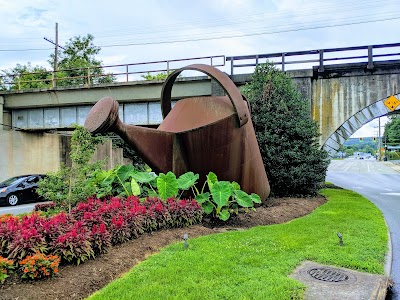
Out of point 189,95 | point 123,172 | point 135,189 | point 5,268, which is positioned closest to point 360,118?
point 189,95

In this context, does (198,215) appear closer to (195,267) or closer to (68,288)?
(195,267)

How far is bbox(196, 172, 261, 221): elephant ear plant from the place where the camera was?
7691 millimetres

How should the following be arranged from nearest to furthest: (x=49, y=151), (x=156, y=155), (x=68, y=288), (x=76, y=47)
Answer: (x=68, y=288)
(x=156, y=155)
(x=49, y=151)
(x=76, y=47)

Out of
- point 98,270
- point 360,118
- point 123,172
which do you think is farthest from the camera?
point 360,118

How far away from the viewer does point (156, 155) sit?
8.62m

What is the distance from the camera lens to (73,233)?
4949mm

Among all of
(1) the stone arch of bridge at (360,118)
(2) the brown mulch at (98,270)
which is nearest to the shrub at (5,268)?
(2) the brown mulch at (98,270)

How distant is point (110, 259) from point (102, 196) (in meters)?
3.93

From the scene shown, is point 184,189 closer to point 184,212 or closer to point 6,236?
point 184,212

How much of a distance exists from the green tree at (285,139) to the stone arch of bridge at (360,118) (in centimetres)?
496

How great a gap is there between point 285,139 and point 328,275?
8.90m

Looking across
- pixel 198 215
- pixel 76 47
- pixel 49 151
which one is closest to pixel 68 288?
pixel 198 215

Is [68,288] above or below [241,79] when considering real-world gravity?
below

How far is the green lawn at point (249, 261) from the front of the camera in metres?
4.15
